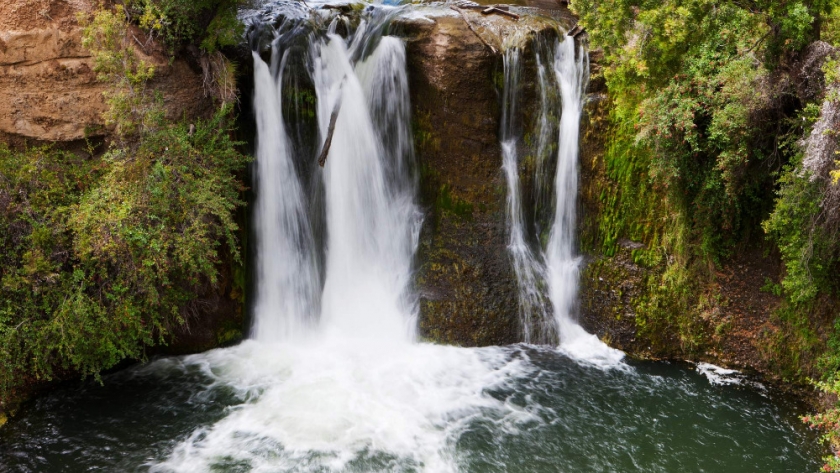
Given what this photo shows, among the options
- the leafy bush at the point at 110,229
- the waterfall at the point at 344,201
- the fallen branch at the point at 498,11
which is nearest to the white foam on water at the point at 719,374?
the waterfall at the point at 344,201

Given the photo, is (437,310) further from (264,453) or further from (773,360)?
(773,360)

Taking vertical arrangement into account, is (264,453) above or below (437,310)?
below

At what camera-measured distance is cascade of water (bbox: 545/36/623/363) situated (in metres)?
9.47

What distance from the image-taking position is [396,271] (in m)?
10.1

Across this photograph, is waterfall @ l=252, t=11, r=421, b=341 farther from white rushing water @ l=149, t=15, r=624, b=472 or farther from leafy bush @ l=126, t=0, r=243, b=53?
leafy bush @ l=126, t=0, r=243, b=53

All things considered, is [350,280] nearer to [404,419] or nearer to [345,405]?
[345,405]

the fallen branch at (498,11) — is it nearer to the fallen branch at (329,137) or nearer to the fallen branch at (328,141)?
the fallen branch at (329,137)

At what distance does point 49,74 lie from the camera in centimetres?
817

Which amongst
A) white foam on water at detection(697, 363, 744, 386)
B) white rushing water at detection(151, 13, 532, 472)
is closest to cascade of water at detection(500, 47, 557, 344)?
white rushing water at detection(151, 13, 532, 472)

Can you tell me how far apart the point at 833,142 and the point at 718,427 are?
144 inches

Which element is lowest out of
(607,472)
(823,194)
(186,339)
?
(607,472)

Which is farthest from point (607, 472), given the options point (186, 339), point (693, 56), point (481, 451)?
point (186, 339)

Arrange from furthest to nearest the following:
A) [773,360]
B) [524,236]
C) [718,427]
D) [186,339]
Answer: [524,236], [186,339], [773,360], [718,427]

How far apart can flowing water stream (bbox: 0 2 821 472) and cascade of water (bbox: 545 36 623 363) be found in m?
0.03
